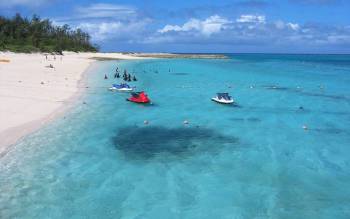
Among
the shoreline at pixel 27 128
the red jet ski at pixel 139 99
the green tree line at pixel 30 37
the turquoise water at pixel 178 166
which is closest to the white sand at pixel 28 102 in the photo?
the shoreline at pixel 27 128

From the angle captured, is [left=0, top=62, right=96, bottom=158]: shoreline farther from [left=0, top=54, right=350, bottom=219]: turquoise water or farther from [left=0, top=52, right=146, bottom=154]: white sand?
[left=0, top=54, right=350, bottom=219]: turquoise water

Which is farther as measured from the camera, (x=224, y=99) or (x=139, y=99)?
(x=224, y=99)

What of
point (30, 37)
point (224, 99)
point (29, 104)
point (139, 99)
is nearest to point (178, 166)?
point (29, 104)

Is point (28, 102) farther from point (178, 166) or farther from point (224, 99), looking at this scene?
point (178, 166)

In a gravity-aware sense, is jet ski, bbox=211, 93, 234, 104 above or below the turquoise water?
above

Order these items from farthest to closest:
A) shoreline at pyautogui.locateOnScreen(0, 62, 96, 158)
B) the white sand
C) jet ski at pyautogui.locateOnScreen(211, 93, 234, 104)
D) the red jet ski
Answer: jet ski at pyautogui.locateOnScreen(211, 93, 234, 104), the red jet ski, the white sand, shoreline at pyautogui.locateOnScreen(0, 62, 96, 158)

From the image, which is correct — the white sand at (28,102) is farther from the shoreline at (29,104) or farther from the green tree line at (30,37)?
the green tree line at (30,37)

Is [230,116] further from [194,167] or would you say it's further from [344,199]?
[344,199]

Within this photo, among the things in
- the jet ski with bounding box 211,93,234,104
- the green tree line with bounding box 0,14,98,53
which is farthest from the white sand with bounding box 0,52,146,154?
the green tree line with bounding box 0,14,98,53
